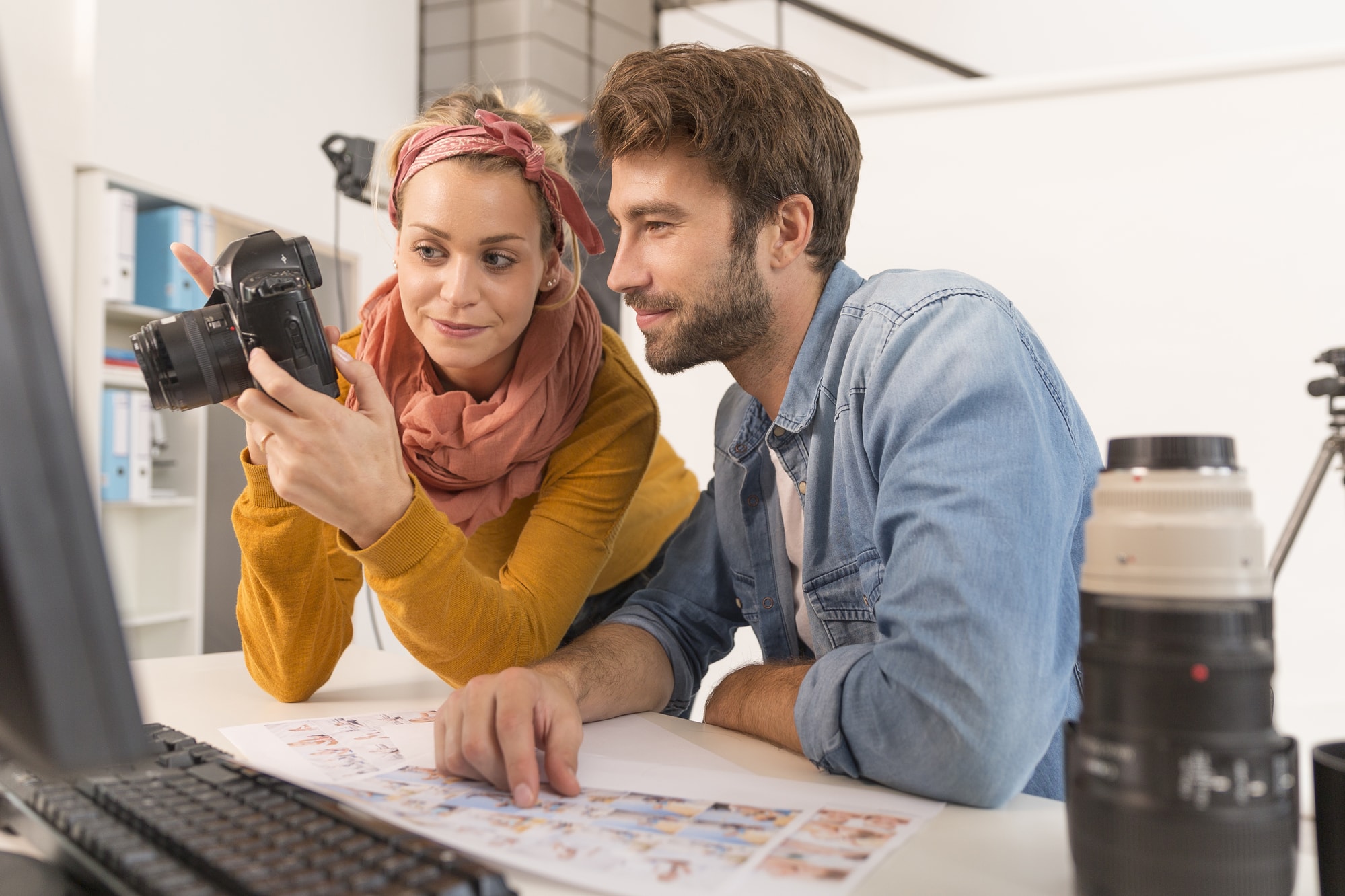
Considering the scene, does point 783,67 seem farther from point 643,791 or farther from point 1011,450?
point 643,791

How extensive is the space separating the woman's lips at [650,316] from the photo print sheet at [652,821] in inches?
21.2

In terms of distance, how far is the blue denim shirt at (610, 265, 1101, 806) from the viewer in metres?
0.69

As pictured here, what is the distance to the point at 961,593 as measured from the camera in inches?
27.5

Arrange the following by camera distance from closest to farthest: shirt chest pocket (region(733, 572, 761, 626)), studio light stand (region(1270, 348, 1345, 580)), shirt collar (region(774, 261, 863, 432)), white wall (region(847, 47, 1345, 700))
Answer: shirt collar (region(774, 261, 863, 432))
shirt chest pocket (region(733, 572, 761, 626))
studio light stand (region(1270, 348, 1345, 580))
white wall (region(847, 47, 1345, 700))

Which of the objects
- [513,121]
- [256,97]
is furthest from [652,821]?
[256,97]

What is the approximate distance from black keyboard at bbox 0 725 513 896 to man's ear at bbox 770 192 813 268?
82 centimetres

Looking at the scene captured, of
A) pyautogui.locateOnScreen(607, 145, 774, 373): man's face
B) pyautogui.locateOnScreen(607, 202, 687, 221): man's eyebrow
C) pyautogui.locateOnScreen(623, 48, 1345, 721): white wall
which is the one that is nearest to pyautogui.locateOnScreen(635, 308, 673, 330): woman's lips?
pyautogui.locateOnScreen(607, 145, 774, 373): man's face

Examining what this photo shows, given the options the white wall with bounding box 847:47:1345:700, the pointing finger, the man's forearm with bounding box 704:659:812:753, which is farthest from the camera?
the white wall with bounding box 847:47:1345:700

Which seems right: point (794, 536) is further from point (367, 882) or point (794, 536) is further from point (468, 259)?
point (367, 882)

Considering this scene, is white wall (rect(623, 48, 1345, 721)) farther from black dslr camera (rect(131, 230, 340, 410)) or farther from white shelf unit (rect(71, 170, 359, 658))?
white shelf unit (rect(71, 170, 359, 658))

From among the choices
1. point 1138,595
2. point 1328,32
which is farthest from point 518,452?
point 1328,32

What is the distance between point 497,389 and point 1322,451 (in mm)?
1428

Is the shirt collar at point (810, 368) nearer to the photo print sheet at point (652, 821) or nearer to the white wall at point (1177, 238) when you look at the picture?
the photo print sheet at point (652, 821)

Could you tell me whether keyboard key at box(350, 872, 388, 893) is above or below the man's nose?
below
